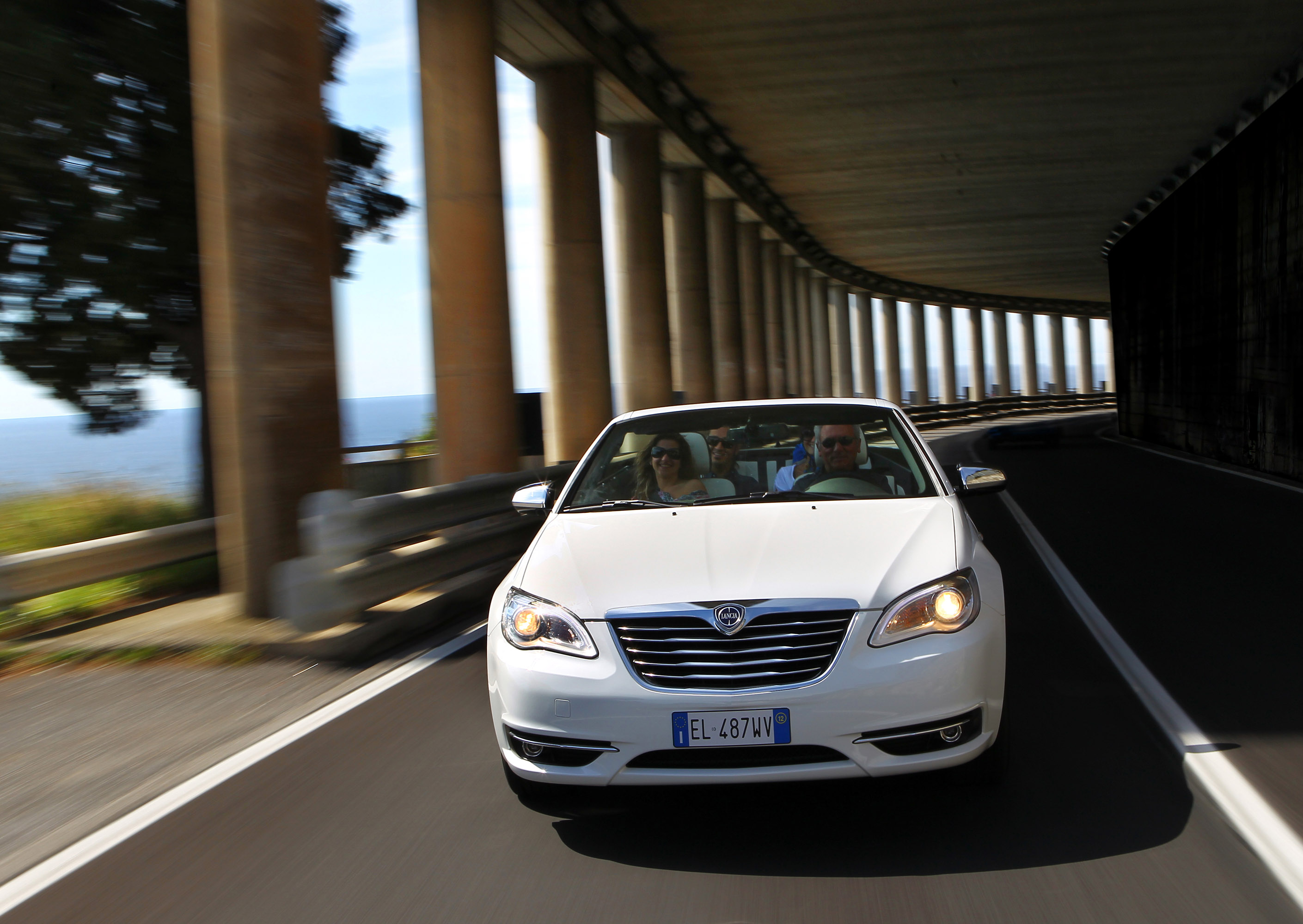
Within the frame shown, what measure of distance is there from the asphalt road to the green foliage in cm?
950

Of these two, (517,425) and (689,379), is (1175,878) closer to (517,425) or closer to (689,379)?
(517,425)

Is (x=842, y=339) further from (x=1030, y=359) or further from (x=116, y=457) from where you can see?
(x=116, y=457)

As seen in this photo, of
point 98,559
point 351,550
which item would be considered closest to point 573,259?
point 98,559

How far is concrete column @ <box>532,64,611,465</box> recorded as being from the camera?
20453 millimetres

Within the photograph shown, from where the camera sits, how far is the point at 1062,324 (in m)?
83.8

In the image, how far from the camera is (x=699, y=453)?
586cm

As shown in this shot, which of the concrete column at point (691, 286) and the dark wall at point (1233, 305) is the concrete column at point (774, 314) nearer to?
the concrete column at point (691, 286)

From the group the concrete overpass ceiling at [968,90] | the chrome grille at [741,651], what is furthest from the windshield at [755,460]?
the concrete overpass ceiling at [968,90]

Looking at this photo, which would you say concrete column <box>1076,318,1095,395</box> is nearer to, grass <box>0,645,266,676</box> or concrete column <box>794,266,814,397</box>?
concrete column <box>794,266,814,397</box>

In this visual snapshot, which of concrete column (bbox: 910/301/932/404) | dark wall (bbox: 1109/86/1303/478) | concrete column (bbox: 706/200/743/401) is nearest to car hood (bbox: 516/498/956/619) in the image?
dark wall (bbox: 1109/86/1303/478)

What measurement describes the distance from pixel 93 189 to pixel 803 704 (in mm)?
11525

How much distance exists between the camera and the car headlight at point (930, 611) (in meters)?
3.91

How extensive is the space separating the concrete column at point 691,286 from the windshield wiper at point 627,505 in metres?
25.5

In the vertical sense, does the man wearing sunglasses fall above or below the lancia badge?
above
